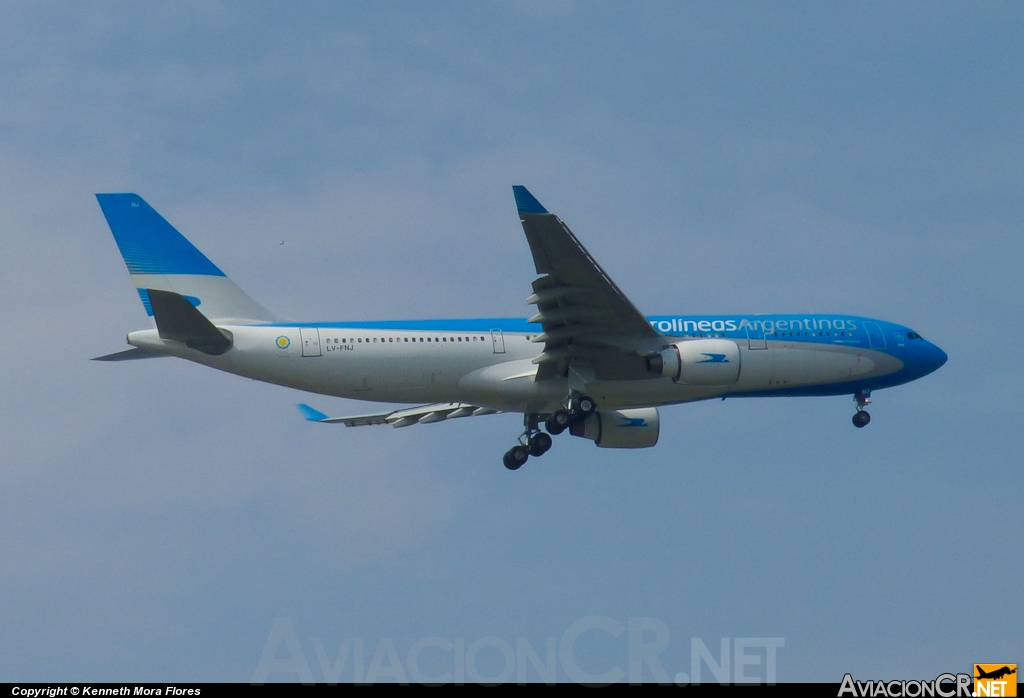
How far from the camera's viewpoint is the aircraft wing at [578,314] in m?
35.8

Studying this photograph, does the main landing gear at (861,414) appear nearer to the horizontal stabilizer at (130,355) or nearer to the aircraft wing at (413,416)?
the aircraft wing at (413,416)

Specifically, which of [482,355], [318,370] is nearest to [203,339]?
[318,370]

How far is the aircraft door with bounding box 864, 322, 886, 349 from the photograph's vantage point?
44594 mm

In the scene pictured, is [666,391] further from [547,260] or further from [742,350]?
[547,260]

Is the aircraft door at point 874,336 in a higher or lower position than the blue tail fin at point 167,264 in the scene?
higher

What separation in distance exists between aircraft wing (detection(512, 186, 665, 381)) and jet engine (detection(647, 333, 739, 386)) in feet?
1.65

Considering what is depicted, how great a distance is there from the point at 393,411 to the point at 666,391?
1106cm

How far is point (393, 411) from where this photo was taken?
1887 inches

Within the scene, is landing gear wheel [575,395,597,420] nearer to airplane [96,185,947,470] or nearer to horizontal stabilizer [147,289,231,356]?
airplane [96,185,947,470]

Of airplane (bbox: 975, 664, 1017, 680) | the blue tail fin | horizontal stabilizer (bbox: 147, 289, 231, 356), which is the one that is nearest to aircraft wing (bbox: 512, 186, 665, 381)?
the blue tail fin

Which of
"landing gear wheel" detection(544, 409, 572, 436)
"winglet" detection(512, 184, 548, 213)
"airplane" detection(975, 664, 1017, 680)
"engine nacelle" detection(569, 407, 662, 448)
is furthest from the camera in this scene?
"engine nacelle" detection(569, 407, 662, 448)

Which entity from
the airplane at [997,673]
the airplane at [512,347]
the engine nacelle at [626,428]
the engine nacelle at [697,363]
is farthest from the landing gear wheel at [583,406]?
the airplane at [997,673]

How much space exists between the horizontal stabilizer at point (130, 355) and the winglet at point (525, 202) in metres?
10.9

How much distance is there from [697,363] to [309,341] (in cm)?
1101
